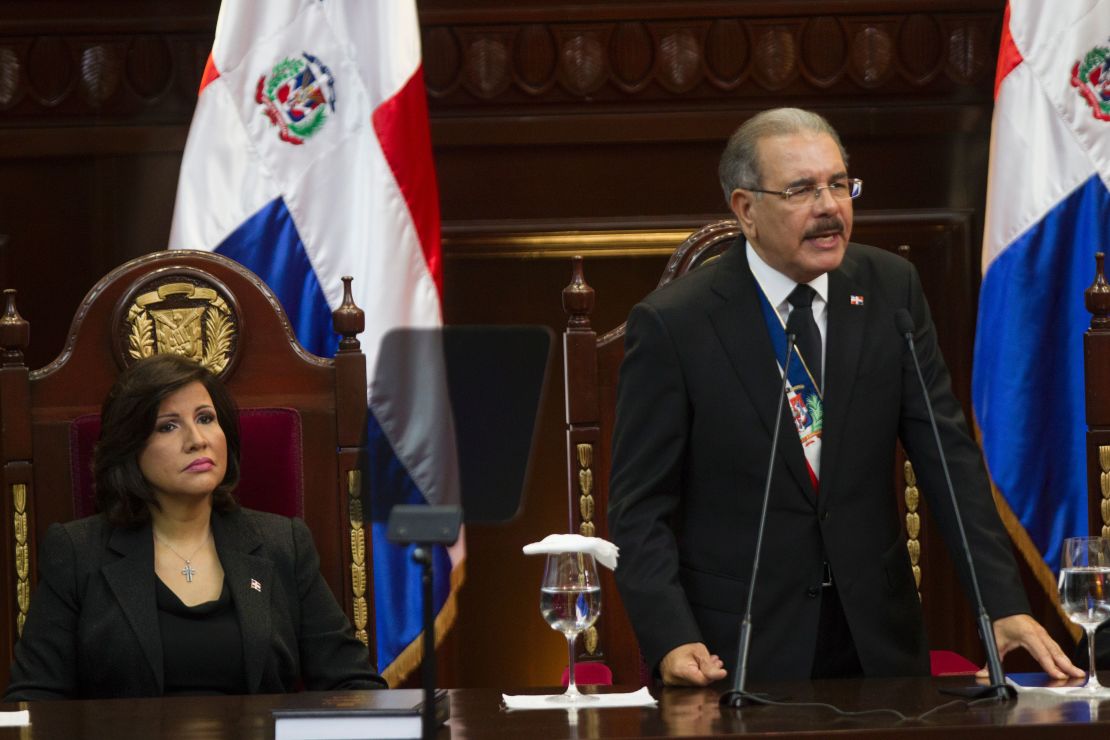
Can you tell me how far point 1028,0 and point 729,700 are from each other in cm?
222

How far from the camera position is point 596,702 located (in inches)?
75.7

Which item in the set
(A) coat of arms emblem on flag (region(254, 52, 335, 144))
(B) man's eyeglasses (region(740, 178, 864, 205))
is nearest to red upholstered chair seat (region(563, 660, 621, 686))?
(B) man's eyeglasses (region(740, 178, 864, 205))

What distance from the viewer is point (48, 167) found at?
12.5 feet

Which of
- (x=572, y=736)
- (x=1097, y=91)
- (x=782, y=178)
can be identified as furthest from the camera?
(x=1097, y=91)

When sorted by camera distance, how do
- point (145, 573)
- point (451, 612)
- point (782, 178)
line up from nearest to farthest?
point (782, 178)
point (145, 573)
point (451, 612)

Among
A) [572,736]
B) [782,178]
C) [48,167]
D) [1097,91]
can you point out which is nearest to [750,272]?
[782,178]

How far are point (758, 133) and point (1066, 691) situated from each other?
3.01 ft

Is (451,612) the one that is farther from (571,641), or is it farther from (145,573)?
(571,641)

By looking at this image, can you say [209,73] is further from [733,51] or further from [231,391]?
[733,51]

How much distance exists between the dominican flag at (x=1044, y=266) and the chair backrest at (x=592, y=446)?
918 mm

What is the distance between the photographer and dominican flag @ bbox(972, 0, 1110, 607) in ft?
11.2

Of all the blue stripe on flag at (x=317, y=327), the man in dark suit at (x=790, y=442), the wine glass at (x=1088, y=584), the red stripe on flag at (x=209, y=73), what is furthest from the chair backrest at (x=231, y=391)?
the wine glass at (x=1088, y=584)

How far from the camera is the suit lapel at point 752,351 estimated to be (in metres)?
2.23

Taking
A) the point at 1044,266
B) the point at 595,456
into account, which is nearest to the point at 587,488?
the point at 595,456
